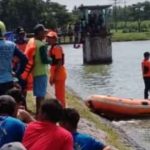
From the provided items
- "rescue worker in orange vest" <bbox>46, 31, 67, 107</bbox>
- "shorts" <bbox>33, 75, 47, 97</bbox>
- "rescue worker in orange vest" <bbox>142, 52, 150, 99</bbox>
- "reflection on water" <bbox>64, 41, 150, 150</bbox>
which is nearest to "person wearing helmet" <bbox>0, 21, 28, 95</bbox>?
"shorts" <bbox>33, 75, 47, 97</bbox>

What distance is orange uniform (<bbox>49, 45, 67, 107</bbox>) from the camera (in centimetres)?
1092

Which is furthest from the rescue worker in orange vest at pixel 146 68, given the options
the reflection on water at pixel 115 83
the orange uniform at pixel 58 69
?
the orange uniform at pixel 58 69

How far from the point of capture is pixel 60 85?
11.5 meters

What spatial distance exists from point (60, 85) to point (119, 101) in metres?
5.75

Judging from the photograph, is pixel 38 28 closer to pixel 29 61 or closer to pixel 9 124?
pixel 29 61

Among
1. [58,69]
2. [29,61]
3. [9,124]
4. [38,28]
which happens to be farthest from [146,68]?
[9,124]

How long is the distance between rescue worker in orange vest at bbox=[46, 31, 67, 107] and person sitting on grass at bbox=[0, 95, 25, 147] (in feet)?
16.3

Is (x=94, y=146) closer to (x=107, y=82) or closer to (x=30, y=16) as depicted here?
(x=107, y=82)

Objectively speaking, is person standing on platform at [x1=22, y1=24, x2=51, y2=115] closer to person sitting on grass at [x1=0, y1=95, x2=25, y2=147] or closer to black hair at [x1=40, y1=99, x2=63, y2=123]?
person sitting on grass at [x1=0, y1=95, x2=25, y2=147]

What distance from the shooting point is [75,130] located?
588cm

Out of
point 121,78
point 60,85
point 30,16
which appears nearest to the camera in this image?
point 60,85

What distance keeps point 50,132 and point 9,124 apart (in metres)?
0.47

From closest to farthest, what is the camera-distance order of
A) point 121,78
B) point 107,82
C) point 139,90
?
point 139,90 → point 107,82 → point 121,78

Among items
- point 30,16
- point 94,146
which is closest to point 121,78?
point 94,146
